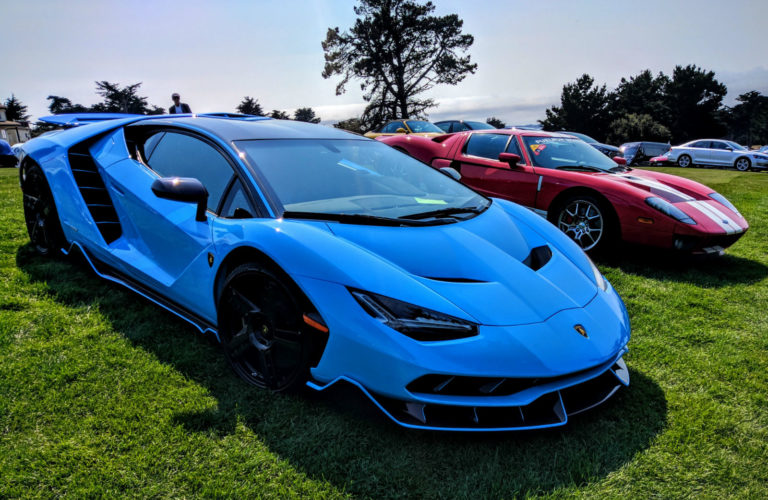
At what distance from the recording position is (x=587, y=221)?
473 centimetres

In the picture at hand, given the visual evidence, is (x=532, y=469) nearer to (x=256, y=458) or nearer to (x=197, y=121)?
(x=256, y=458)

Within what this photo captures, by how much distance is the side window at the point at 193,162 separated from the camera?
2.46 metres

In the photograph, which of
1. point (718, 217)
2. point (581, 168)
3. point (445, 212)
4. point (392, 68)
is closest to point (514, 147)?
point (581, 168)

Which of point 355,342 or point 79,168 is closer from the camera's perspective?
point 355,342

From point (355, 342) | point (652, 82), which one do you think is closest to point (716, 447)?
point (355, 342)

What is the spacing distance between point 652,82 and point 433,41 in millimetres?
51851

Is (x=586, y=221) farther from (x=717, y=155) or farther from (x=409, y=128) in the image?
(x=717, y=155)

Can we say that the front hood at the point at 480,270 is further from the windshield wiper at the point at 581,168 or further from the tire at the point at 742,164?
the tire at the point at 742,164

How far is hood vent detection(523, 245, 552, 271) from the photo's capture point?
2.24 meters

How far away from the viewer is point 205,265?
2344mm

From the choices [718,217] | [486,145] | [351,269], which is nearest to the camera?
[351,269]

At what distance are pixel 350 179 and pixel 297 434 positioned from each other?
1365 mm

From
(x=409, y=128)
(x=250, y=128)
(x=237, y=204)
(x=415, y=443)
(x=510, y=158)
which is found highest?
(x=409, y=128)

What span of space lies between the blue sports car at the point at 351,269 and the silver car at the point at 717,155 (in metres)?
21.6
